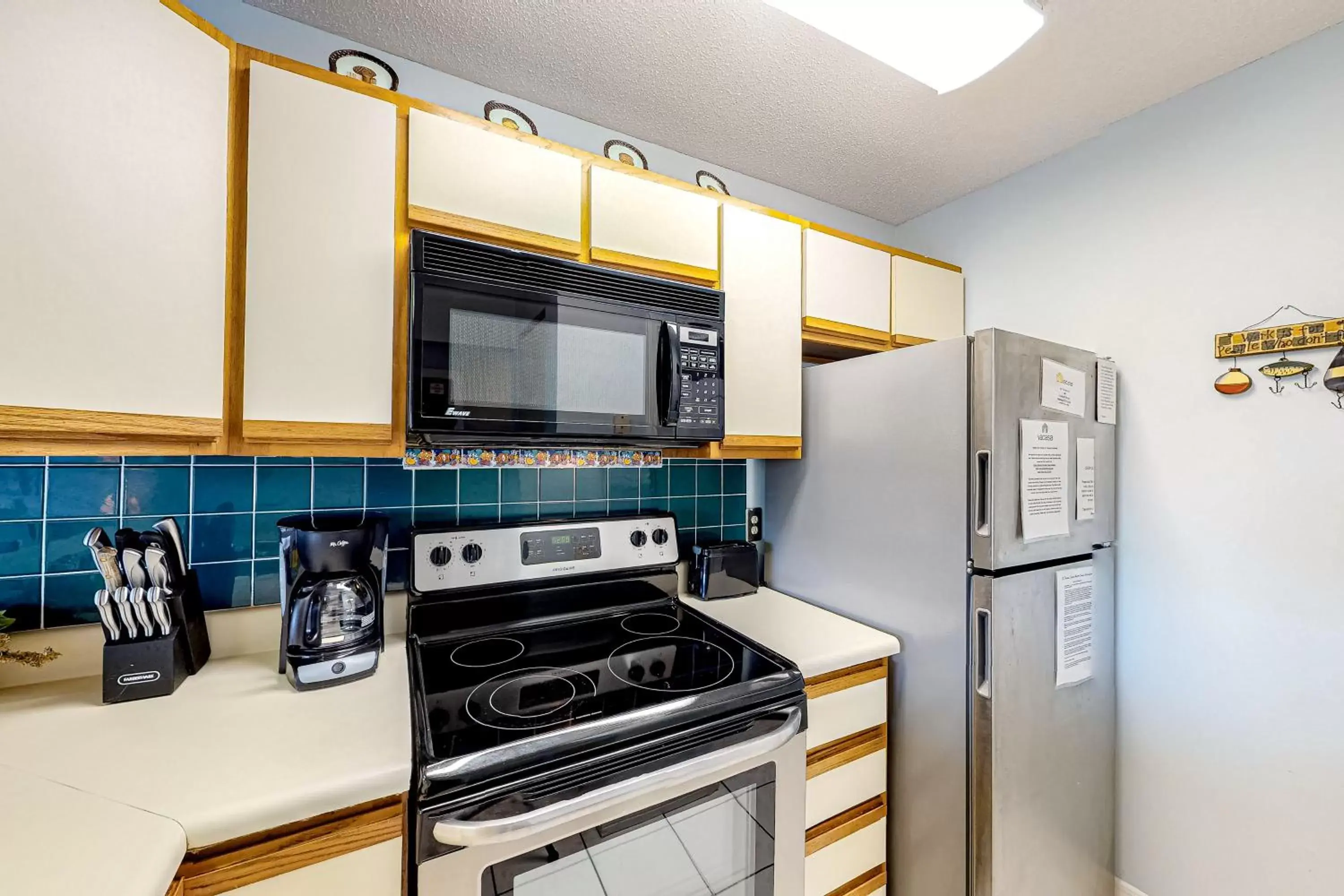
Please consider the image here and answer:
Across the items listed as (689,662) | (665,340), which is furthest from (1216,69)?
(689,662)

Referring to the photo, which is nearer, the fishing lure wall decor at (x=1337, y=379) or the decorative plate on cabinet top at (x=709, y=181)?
the fishing lure wall decor at (x=1337, y=379)

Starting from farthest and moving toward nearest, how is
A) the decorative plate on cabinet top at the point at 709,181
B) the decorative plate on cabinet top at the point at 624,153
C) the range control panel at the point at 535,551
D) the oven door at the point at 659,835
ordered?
1. the decorative plate on cabinet top at the point at 709,181
2. the decorative plate on cabinet top at the point at 624,153
3. the range control panel at the point at 535,551
4. the oven door at the point at 659,835

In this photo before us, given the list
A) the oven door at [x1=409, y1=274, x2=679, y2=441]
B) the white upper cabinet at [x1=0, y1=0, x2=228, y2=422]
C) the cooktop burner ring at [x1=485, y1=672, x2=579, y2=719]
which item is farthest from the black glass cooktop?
the white upper cabinet at [x1=0, y1=0, x2=228, y2=422]

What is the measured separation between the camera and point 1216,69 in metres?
1.46

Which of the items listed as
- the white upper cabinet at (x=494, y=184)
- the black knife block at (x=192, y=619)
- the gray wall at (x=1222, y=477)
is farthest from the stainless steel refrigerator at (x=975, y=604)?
the black knife block at (x=192, y=619)

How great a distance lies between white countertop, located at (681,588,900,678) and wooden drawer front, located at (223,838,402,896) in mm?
892

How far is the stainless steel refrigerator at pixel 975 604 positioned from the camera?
4.21 feet

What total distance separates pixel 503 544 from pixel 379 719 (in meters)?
0.56

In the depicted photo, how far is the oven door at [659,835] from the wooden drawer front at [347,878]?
5 cm

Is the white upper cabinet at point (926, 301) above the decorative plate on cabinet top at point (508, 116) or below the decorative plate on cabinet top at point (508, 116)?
below

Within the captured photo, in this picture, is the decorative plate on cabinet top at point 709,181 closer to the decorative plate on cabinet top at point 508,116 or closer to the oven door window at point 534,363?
the decorative plate on cabinet top at point 508,116

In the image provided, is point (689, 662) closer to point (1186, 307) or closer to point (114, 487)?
point (114, 487)

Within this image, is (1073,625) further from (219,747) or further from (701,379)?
(219,747)

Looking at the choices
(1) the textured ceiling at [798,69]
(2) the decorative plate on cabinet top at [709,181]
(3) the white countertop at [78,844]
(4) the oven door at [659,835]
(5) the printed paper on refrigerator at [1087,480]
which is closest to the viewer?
(3) the white countertop at [78,844]
